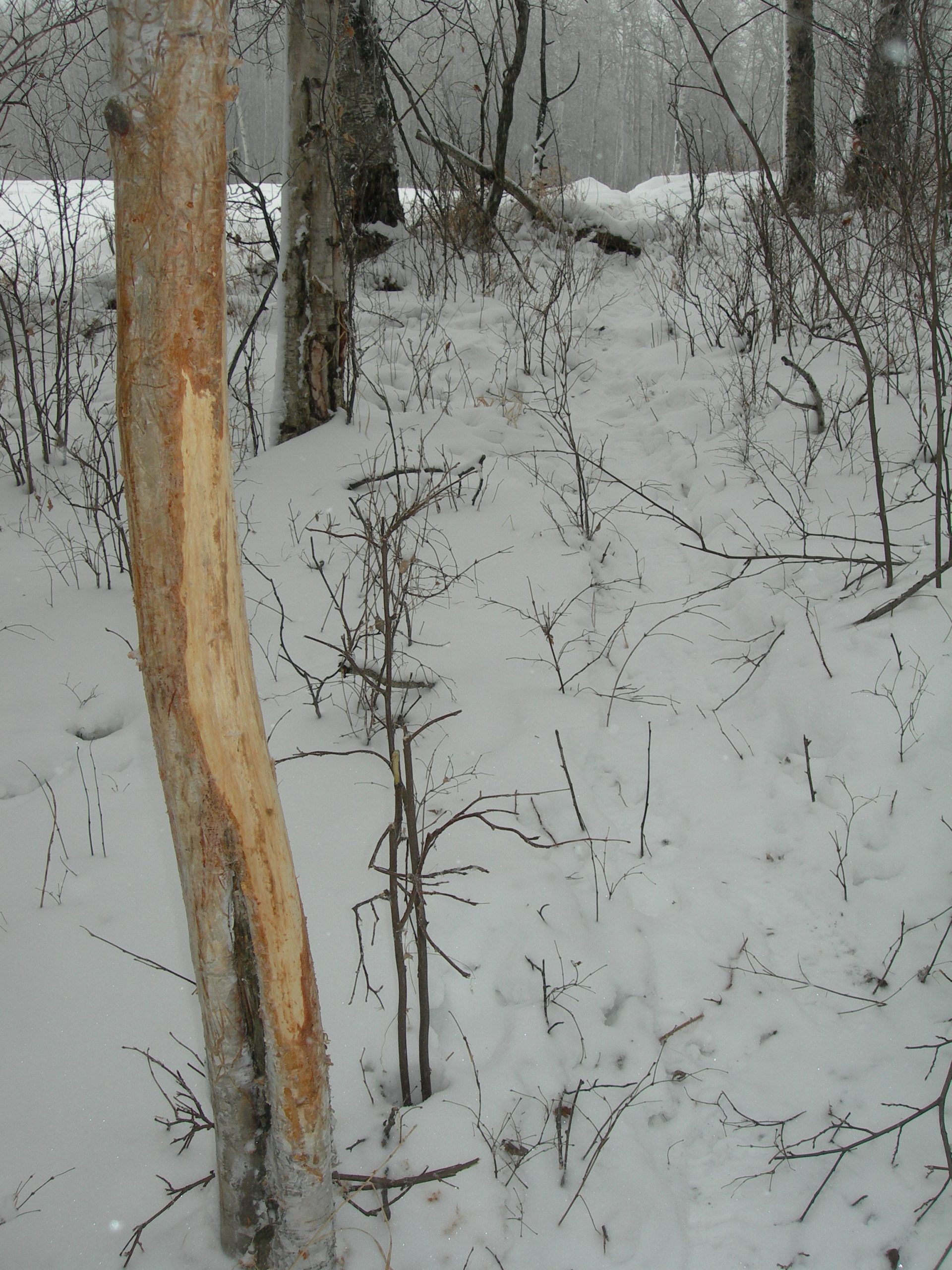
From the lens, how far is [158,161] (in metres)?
0.97

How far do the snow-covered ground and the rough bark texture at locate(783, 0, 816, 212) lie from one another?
3.87m

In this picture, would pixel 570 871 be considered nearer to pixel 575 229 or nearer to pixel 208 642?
pixel 208 642

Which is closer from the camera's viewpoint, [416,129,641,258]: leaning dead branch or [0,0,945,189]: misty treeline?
[416,129,641,258]: leaning dead branch

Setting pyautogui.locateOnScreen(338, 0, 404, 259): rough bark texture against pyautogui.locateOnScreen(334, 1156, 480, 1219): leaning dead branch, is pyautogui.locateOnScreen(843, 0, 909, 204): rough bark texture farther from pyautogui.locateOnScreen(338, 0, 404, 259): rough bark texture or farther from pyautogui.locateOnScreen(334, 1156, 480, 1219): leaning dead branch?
pyautogui.locateOnScreen(334, 1156, 480, 1219): leaning dead branch

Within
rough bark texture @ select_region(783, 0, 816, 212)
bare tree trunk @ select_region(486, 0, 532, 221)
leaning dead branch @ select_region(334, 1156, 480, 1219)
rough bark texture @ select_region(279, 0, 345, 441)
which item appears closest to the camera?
leaning dead branch @ select_region(334, 1156, 480, 1219)

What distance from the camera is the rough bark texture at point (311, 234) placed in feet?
12.1

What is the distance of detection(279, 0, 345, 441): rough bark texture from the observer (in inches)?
145

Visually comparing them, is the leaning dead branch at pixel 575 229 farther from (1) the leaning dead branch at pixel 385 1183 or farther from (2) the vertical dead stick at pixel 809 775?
(1) the leaning dead branch at pixel 385 1183

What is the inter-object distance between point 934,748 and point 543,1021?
135 centimetres

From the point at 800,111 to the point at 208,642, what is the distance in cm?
781

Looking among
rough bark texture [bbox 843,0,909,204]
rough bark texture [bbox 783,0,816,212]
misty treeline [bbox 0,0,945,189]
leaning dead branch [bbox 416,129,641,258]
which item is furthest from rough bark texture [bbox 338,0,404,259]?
rough bark texture [bbox 783,0,816,212]

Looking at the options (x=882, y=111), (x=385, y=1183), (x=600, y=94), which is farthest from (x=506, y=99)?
(x=600, y=94)

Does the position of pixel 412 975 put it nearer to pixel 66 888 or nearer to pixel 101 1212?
pixel 101 1212

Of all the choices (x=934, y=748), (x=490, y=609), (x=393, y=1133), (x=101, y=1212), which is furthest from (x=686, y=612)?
(x=101, y=1212)
